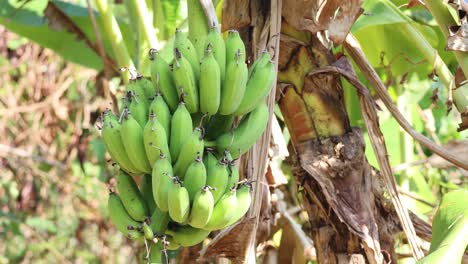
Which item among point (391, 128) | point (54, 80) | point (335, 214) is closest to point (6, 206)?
point (54, 80)

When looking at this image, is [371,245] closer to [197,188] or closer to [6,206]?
[197,188]

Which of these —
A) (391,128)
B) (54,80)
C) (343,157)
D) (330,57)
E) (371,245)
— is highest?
(54,80)

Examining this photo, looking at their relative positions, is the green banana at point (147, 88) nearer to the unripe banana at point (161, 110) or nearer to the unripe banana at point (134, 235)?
the unripe banana at point (161, 110)

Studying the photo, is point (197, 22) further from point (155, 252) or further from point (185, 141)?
point (155, 252)

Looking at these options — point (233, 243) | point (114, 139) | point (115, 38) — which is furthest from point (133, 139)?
point (115, 38)

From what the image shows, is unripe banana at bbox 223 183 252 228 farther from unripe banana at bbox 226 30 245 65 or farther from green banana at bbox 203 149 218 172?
unripe banana at bbox 226 30 245 65

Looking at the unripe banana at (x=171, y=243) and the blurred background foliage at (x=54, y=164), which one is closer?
the unripe banana at (x=171, y=243)

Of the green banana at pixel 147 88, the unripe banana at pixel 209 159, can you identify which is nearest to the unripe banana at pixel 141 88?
the green banana at pixel 147 88
